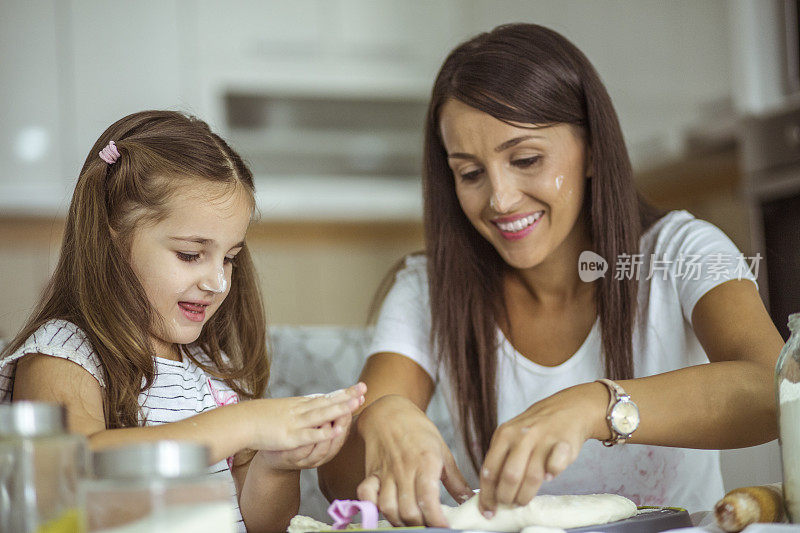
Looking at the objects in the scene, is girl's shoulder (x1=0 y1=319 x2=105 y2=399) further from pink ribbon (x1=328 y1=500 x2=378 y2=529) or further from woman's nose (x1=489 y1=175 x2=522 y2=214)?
woman's nose (x1=489 y1=175 x2=522 y2=214)

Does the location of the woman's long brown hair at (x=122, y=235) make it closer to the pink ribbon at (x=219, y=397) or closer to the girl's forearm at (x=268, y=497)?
the pink ribbon at (x=219, y=397)

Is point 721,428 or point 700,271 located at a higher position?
point 700,271

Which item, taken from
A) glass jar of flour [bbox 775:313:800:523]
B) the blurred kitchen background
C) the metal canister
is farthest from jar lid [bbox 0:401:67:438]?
the blurred kitchen background

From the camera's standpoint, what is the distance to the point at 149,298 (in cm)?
106

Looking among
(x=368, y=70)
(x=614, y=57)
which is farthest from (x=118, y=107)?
(x=614, y=57)

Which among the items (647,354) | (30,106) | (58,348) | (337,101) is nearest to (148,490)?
(58,348)

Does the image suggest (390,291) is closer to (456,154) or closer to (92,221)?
(456,154)

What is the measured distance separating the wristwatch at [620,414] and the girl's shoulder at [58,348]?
58cm

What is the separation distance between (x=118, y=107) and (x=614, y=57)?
1.95m

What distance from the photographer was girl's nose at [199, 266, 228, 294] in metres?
1.06

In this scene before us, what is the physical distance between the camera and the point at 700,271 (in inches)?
48.7

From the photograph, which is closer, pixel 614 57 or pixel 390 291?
pixel 390 291

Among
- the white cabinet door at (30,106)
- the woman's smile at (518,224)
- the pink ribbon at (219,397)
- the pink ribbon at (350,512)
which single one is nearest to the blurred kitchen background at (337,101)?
the white cabinet door at (30,106)

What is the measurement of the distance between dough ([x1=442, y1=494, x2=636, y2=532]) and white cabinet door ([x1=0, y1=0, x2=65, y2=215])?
2.73 meters
